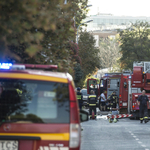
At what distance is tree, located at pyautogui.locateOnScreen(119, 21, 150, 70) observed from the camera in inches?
1987

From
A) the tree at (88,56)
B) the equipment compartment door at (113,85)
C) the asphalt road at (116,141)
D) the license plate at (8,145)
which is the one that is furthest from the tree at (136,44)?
the license plate at (8,145)

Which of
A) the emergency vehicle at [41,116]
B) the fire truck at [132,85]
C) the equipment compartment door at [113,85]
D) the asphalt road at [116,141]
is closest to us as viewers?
the emergency vehicle at [41,116]

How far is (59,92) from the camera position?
17.5 ft

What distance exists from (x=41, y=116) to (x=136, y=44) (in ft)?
153

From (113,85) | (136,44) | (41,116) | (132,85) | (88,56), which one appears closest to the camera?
(41,116)

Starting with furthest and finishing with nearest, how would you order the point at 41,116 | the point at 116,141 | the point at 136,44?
the point at 136,44 < the point at 116,141 < the point at 41,116

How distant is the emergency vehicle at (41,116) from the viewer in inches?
207

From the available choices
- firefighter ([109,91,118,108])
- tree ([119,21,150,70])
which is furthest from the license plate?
tree ([119,21,150,70])

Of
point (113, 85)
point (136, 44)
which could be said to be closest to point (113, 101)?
point (113, 85)

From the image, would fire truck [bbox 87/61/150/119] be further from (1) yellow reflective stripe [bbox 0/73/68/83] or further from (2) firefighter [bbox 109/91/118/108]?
(1) yellow reflective stripe [bbox 0/73/68/83]

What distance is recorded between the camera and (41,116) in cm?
529

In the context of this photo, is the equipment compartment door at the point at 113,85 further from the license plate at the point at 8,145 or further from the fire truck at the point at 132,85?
the license plate at the point at 8,145

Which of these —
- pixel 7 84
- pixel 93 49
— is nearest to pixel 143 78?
pixel 7 84

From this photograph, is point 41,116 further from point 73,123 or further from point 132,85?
point 132,85
